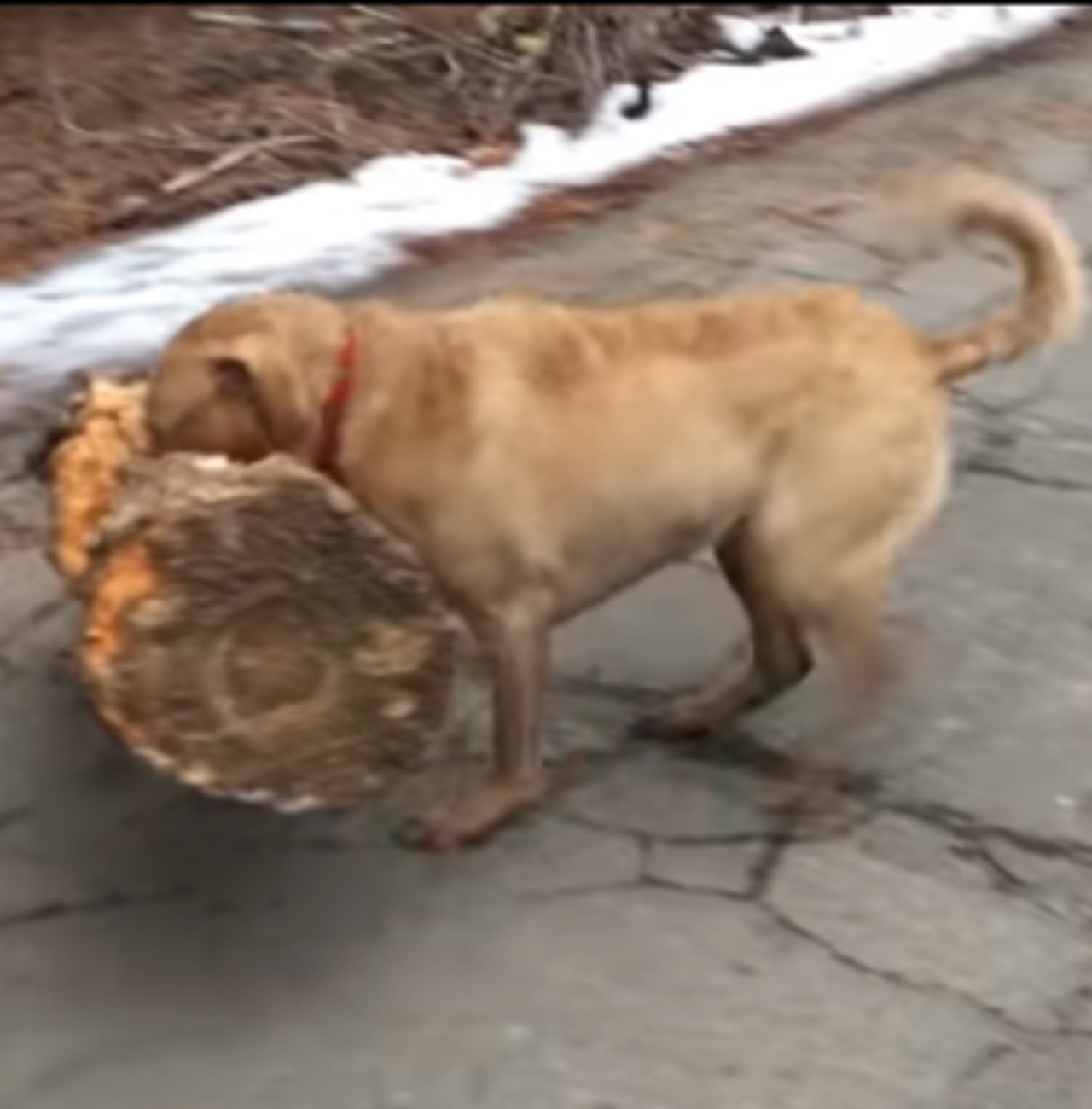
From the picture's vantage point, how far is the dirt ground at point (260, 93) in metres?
6.41

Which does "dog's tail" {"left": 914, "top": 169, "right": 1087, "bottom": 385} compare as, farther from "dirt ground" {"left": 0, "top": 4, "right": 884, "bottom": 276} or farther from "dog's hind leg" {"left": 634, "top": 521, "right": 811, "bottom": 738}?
"dirt ground" {"left": 0, "top": 4, "right": 884, "bottom": 276}

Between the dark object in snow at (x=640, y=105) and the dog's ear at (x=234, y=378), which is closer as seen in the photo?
the dog's ear at (x=234, y=378)

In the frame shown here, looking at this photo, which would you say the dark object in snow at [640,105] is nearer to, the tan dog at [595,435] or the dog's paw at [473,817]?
the tan dog at [595,435]

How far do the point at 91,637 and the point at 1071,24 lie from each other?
5.74m

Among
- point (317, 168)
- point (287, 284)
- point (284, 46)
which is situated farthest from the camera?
point (284, 46)

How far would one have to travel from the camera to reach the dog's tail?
388 centimetres

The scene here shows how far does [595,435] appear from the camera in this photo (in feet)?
12.1

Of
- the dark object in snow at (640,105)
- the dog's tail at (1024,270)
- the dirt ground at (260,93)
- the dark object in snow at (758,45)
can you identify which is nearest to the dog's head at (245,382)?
the dog's tail at (1024,270)

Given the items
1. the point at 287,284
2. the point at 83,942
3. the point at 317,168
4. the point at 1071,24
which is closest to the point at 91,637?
the point at 83,942

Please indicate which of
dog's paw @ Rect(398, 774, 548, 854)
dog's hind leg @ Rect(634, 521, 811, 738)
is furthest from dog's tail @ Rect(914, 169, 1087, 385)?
dog's paw @ Rect(398, 774, 548, 854)

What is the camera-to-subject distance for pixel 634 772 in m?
4.02

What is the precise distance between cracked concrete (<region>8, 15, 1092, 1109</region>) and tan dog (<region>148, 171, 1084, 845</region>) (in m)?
0.21

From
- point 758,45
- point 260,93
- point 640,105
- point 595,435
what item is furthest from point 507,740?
point 758,45

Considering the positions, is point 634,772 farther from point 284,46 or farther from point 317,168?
point 284,46
